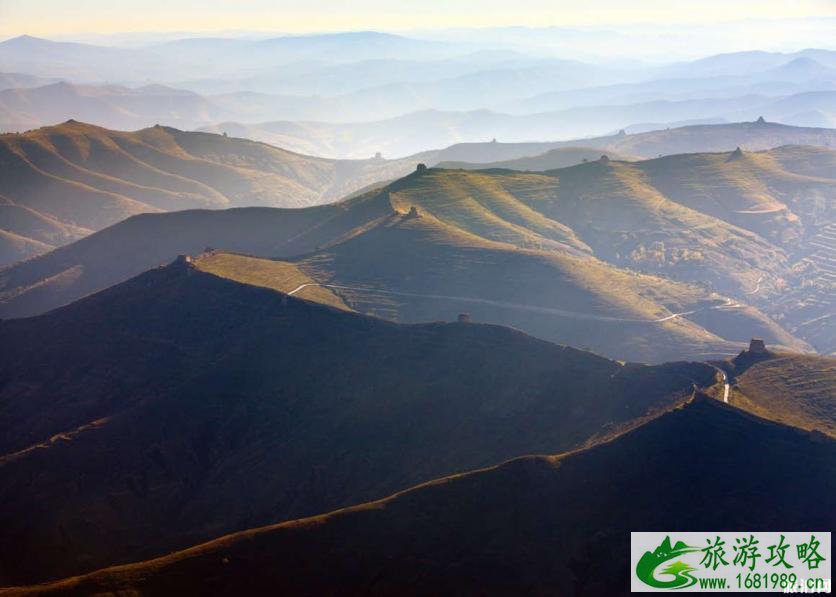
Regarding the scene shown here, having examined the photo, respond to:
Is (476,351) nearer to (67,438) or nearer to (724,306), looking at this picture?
(67,438)

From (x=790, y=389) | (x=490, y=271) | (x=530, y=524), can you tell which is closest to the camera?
(x=530, y=524)

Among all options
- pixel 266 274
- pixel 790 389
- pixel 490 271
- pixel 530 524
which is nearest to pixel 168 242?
pixel 266 274

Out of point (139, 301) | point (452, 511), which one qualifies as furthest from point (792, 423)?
point (139, 301)

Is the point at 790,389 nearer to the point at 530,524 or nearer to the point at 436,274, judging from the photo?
the point at 530,524

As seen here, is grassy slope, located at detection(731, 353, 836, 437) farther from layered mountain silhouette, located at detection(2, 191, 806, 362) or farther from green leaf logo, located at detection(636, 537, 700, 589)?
layered mountain silhouette, located at detection(2, 191, 806, 362)

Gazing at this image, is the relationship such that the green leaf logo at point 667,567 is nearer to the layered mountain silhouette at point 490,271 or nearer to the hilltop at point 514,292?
the hilltop at point 514,292

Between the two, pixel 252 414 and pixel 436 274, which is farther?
pixel 436 274

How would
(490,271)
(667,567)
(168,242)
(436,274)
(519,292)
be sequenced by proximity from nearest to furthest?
(667,567)
(519,292)
(436,274)
(490,271)
(168,242)
